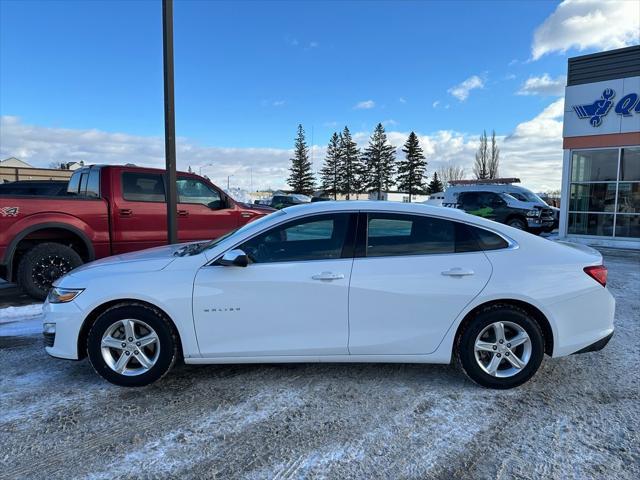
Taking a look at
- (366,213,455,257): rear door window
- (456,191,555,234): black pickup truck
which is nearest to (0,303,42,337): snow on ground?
(366,213,455,257): rear door window

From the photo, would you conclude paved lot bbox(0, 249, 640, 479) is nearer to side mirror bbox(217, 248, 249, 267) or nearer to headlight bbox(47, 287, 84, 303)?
headlight bbox(47, 287, 84, 303)

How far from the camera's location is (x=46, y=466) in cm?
260

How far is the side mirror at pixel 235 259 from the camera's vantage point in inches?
135

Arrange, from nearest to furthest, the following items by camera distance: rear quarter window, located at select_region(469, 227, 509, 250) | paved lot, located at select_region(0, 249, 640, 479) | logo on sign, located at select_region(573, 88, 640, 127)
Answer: paved lot, located at select_region(0, 249, 640, 479) < rear quarter window, located at select_region(469, 227, 509, 250) < logo on sign, located at select_region(573, 88, 640, 127)

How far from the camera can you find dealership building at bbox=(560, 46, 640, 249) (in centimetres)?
1380

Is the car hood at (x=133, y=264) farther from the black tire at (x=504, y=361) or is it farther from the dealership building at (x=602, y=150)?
the dealership building at (x=602, y=150)

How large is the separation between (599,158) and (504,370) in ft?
46.0

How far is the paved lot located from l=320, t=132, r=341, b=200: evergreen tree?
234 ft

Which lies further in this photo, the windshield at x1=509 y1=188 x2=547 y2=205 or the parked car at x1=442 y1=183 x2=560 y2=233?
the windshield at x1=509 y1=188 x2=547 y2=205

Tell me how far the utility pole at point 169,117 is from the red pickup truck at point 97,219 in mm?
904

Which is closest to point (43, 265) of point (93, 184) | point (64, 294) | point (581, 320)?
point (93, 184)

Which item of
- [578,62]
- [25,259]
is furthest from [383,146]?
[25,259]

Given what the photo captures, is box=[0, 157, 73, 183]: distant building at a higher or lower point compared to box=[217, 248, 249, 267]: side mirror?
higher

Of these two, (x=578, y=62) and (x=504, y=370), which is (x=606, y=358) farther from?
(x=578, y=62)
